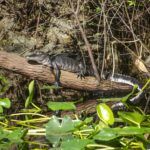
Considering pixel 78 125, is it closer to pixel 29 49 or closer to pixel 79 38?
pixel 79 38

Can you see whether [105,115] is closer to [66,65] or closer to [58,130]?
[58,130]

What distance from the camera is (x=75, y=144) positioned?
88cm

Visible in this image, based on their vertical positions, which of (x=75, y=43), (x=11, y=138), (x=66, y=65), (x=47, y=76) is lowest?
(x=66, y=65)

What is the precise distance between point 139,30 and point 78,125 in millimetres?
4875

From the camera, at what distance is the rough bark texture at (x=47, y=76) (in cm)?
418

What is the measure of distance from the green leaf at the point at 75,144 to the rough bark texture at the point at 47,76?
3.31 m

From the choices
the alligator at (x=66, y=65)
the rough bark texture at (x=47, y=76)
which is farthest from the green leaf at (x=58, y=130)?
the alligator at (x=66, y=65)

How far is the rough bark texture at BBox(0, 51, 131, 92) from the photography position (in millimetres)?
4180

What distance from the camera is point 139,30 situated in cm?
570

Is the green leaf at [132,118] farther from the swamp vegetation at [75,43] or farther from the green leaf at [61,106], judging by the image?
the swamp vegetation at [75,43]

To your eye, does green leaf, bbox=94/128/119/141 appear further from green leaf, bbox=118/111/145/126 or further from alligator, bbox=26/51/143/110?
alligator, bbox=26/51/143/110

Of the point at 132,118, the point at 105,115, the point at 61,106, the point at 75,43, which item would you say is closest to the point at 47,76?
the point at 75,43

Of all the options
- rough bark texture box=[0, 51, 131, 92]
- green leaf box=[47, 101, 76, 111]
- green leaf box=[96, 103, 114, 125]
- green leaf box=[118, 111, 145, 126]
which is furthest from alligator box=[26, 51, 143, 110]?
green leaf box=[118, 111, 145, 126]

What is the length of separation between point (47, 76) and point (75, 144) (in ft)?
12.1
